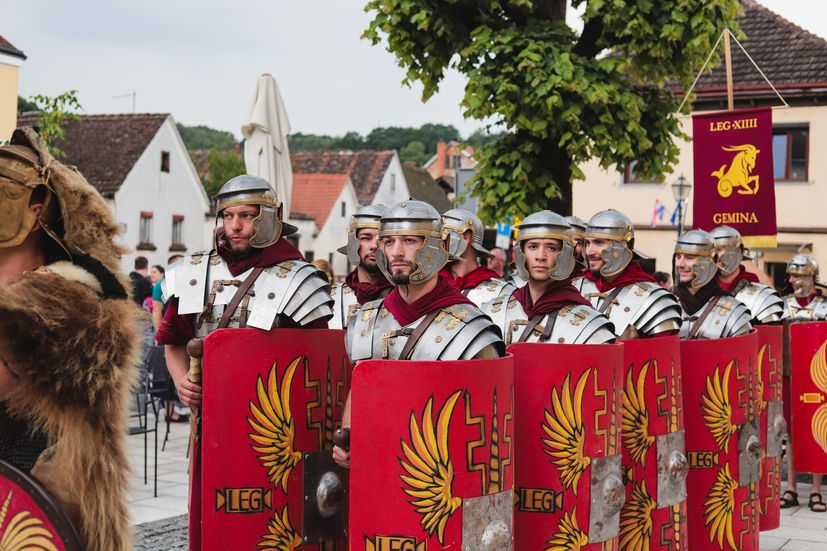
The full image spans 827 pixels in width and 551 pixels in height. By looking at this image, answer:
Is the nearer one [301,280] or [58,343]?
[58,343]

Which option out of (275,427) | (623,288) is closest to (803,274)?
(623,288)

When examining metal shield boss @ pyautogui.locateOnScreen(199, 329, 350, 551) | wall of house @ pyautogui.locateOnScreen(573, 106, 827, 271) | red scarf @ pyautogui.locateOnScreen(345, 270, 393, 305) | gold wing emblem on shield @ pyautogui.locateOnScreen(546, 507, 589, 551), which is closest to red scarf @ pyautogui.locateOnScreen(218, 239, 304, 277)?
metal shield boss @ pyautogui.locateOnScreen(199, 329, 350, 551)

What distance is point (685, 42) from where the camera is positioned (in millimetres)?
10555

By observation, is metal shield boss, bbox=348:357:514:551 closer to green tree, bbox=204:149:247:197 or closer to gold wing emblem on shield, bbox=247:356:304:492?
gold wing emblem on shield, bbox=247:356:304:492

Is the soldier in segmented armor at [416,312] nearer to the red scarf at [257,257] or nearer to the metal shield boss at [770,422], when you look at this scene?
the red scarf at [257,257]

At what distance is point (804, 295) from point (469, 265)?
467cm

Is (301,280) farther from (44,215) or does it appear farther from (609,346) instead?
(44,215)

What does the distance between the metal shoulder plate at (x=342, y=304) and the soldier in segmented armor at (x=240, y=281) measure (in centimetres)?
132

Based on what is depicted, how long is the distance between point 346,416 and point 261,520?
65 centimetres

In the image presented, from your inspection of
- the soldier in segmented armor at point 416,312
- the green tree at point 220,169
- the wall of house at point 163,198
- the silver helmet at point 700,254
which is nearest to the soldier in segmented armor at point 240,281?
the soldier in segmented armor at point 416,312

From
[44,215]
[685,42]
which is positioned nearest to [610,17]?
[685,42]

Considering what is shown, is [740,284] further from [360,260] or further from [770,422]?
[360,260]

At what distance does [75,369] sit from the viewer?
2527mm

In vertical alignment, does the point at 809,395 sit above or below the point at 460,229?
below
